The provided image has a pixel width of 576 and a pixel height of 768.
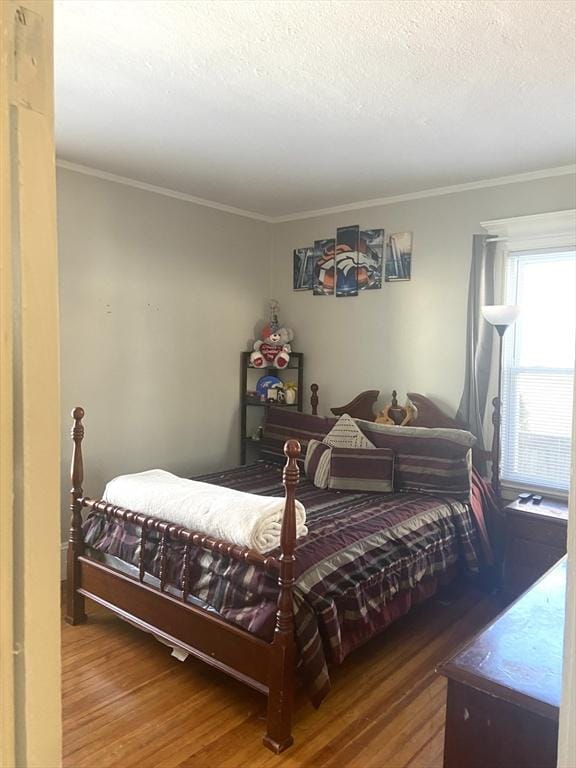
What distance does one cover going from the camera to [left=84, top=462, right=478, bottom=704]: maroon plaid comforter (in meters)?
2.20

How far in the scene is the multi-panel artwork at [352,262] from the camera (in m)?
4.02

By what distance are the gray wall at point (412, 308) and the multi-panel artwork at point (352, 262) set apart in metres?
0.05

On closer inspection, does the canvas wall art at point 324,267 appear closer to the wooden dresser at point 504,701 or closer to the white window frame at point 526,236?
the white window frame at point 526,236

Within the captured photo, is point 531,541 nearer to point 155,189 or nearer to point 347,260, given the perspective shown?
point 347,260

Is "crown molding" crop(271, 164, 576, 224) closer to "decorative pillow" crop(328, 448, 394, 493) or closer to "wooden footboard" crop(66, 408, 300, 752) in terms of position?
"decorative pillow" crop(328, 448, 394, 493)

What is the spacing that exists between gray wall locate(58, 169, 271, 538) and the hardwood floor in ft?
3.72

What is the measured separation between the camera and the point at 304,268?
452cm

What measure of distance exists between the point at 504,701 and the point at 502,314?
2.48 metres

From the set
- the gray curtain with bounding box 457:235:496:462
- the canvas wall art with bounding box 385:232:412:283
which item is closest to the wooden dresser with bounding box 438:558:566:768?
the gray curtain with bounding box 457:235:496:462

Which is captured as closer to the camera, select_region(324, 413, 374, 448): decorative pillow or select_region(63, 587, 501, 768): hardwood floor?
select_region(63, 587, 501, 768): hardwood floor

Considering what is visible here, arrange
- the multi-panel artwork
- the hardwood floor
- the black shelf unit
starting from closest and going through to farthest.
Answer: the hardwood floor → the multi-panel artwork → the black shelf unit

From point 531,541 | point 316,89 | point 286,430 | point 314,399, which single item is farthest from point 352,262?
point 531,541

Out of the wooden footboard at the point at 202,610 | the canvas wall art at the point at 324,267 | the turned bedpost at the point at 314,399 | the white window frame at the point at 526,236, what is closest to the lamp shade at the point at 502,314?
the white window frame at the point at 526,236

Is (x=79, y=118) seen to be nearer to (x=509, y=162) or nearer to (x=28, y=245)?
(x=509, y=162)
